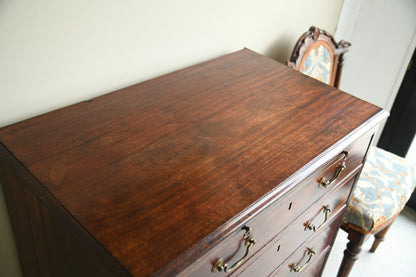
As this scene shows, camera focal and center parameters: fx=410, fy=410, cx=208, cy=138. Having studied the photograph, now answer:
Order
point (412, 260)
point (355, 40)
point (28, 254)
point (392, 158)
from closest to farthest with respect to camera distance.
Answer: point (28, 254)
point (392, 158)
point (412, 260)
point (355, 40)

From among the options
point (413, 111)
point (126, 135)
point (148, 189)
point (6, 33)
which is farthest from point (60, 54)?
point (413, 111)

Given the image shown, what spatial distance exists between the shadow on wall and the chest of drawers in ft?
1.10

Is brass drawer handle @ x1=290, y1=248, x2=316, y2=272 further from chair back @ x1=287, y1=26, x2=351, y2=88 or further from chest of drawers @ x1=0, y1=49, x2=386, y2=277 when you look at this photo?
chair back @ x1=287, y1=26, x2=351, y2=88

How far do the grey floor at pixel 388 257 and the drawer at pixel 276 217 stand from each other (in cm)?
74

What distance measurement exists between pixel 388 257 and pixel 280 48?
3.18ft

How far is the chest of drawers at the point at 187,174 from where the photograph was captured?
0.64 meters

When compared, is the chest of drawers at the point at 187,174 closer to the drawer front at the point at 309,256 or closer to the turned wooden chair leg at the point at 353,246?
the drawer front at the point at 309,256

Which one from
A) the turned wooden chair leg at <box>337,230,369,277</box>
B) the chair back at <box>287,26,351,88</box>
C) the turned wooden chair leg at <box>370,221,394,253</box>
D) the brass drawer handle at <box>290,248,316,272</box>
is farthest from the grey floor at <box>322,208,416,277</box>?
the chair back at <box>287,26,351,88</box>

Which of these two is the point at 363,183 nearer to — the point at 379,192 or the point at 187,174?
the point at 379,192

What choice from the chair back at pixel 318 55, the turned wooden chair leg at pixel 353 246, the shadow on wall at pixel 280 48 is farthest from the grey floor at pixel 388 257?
the shadow on wall at pixel 280 48

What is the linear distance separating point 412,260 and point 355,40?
962 mm

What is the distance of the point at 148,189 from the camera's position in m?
0.71

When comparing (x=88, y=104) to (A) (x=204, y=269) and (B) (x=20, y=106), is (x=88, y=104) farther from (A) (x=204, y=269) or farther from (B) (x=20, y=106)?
(A) (x=204, y=269)

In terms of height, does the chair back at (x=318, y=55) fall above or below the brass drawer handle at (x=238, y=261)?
above
